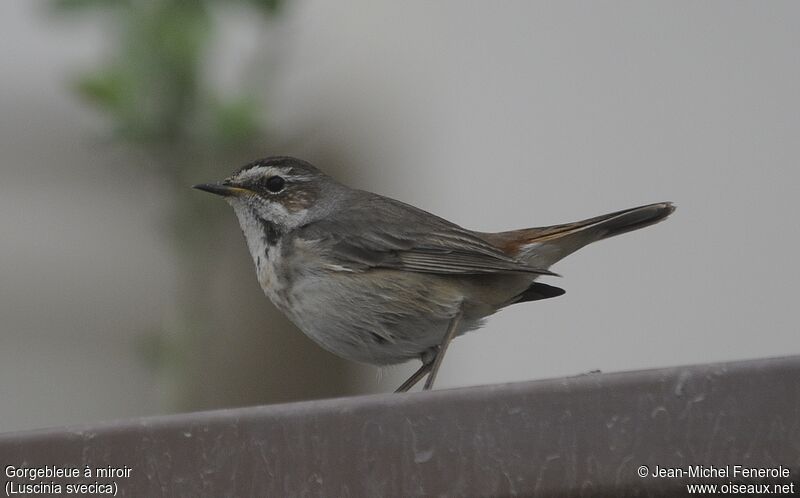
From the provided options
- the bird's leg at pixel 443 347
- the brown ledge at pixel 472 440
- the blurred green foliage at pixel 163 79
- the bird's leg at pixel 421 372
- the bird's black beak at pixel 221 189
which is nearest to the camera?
the brown ledge at pixel 472 440

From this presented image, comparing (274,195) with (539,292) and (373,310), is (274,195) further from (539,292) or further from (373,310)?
(539,292)

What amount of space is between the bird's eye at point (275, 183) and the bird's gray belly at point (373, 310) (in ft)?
1.89

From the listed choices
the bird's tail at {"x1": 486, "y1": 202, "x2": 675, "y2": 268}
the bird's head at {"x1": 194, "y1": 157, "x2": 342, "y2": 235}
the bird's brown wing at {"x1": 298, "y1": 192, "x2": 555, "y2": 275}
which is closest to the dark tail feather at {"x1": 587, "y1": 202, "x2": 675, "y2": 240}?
the bird's tail at {"x1": 486, "y1": 202, "x2": 675, "y2": 268}

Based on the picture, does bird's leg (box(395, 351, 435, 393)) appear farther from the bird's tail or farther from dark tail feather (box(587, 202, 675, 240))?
dark tail feather (box(587, 202, 675, 240))

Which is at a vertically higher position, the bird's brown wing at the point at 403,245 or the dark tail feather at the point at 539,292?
the bird's brown wing at the point at 403,245

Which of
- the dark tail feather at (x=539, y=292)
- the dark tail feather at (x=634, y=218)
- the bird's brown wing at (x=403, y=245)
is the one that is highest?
the dark tail feather at (x=634, y=218)

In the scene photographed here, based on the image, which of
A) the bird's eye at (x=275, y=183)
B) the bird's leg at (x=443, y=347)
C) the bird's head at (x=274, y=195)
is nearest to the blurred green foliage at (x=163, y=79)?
the bird's head at (x=274, y=195)

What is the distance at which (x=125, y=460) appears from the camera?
A: 2.57 meters

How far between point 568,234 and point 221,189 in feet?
4.93

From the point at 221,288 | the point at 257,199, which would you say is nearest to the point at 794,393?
the point at 257,199

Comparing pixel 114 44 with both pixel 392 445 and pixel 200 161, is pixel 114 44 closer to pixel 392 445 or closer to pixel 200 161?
pixel 200 161

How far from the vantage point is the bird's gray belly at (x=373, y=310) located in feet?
15.1

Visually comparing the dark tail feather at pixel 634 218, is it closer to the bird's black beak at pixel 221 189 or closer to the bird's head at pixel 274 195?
the bird's head at pixel 274 195

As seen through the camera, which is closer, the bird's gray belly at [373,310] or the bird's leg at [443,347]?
the bird's gray belly at [373,310]
